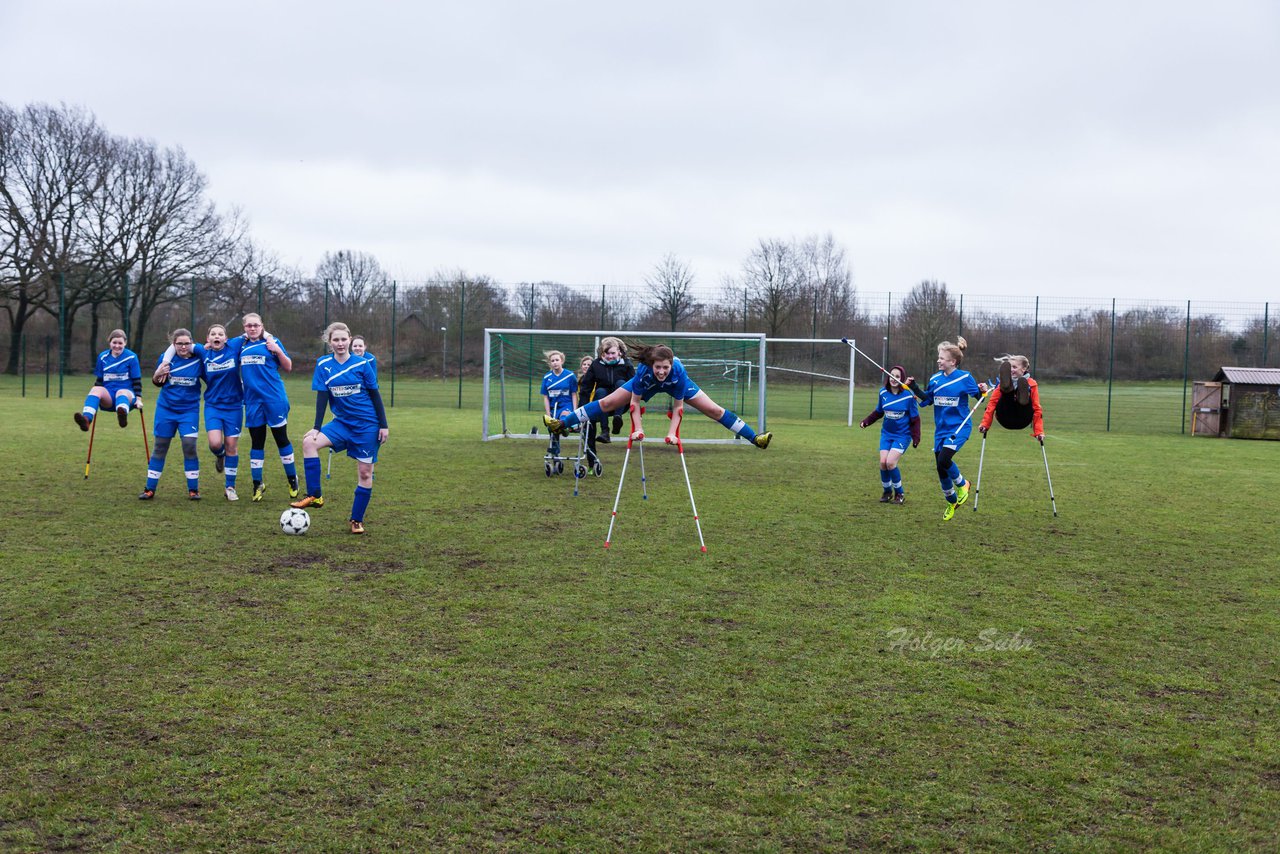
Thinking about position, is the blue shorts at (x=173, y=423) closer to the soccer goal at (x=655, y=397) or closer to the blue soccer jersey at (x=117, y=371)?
the blue soccer jersey at (x=117, y=371)

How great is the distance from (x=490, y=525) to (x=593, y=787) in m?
5.98

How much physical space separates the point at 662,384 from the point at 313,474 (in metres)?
3.41

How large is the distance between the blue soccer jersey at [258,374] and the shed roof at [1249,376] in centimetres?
2194

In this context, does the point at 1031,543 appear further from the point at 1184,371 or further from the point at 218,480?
the point at 1184,371

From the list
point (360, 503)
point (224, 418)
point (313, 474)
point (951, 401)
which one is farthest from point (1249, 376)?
point (224, 418)

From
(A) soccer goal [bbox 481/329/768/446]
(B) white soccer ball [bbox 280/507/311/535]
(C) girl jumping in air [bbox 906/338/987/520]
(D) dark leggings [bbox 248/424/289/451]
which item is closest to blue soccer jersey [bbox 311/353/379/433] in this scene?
(B) white soccer ball [bbox 280/507/311/535]

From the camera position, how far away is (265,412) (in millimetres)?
10422

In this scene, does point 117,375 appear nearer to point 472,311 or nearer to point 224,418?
point 224,418

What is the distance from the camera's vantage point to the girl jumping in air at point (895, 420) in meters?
11.2

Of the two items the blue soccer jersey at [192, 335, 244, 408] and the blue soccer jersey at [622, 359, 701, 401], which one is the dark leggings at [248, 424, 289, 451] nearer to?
the blue soccer jersey at [192, 335, 244, 408]

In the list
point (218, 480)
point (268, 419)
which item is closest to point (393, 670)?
point (268, 419)

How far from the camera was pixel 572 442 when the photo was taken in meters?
19.1

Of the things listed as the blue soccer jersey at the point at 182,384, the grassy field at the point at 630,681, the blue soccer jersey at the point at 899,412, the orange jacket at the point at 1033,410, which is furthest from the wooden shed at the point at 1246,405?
the blue soccer jersey at the point at 182,384

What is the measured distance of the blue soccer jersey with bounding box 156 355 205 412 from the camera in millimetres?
10234
